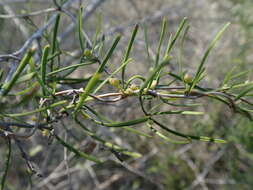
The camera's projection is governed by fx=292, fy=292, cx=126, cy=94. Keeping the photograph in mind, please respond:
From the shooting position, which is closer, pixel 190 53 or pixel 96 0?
pixel 96 0

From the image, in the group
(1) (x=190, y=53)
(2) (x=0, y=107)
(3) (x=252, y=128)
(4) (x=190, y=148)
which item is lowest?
(4) (x=190, y=148)

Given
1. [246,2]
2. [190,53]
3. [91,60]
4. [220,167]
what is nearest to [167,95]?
[91,60]

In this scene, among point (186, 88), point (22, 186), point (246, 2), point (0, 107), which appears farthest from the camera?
point (22, 186)

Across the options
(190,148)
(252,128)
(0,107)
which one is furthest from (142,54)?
(0,107)

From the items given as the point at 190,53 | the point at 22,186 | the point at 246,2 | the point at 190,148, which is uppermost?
the point at 246,2

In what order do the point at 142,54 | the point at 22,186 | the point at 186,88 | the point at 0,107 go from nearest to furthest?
the point at 0,107
the point at 186,88
the point at 22,186
the point at 142,54

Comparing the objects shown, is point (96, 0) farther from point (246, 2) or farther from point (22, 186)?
point (22, 186)

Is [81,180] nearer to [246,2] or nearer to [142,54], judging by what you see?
[142,54]

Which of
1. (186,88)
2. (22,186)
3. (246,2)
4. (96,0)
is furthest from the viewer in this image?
(22,186)

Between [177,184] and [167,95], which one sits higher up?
[167,95]
